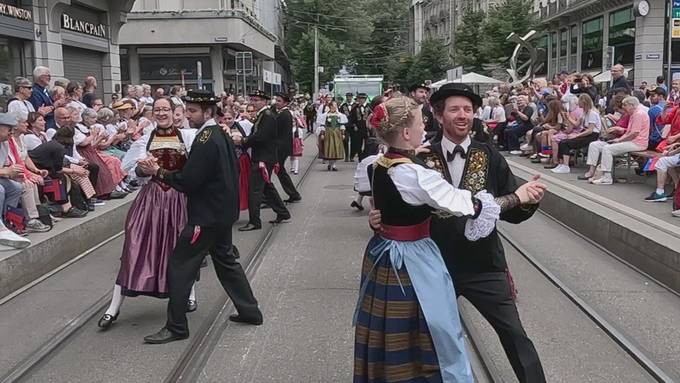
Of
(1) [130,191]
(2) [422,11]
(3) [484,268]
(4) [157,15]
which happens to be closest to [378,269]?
(3) [484,268]

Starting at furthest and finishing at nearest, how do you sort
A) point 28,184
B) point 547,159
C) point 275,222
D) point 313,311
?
1. point 547,159
2. point 275,222
3. point 28,184
4. point 313,311

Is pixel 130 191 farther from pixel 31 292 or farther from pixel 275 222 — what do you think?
pixel 31 292

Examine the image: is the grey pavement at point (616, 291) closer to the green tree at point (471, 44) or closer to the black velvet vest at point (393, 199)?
the black velvet vest at point (393, 199)

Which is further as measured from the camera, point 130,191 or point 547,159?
point 547,159

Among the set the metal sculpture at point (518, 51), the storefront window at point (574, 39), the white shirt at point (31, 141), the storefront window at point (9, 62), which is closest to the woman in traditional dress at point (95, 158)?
the white shirt at point (31, 141)

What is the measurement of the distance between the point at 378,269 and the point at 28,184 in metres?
6.27

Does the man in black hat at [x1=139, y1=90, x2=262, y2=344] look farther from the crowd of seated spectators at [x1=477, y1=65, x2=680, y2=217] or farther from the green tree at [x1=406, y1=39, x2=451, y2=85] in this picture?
the green tree at [x1=406, y1=39, x2=451, y2=85]

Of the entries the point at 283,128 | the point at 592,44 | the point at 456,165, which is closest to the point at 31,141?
the point at 283,128

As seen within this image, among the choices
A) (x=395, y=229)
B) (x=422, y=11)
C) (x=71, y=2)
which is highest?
(x=422, y=11)

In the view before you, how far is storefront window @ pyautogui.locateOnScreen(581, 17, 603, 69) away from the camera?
42469 millimetres

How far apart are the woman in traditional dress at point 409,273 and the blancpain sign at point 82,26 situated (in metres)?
18.7

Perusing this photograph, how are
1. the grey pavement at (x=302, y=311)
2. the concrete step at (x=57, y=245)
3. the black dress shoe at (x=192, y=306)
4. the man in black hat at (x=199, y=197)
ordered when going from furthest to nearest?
1. the concrete step at (x=57, y=245)
2. the black dress shoe at (x=192, y=306)
3. the man in black hat at (x=199, y=197)
4. the grey pavement at (x=302, y=311)

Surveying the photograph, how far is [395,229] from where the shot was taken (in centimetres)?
370

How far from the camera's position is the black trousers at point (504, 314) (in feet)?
13.2
